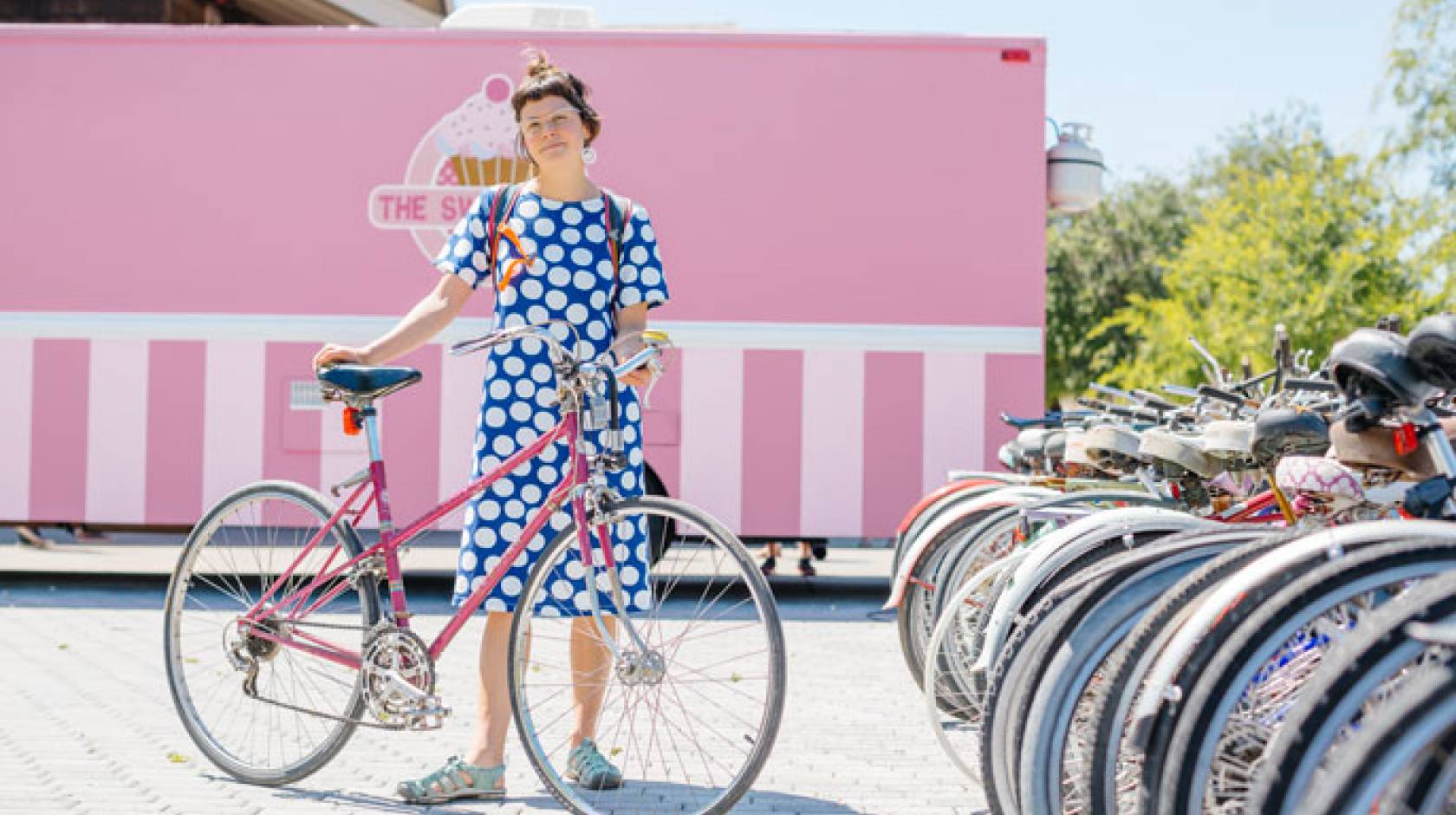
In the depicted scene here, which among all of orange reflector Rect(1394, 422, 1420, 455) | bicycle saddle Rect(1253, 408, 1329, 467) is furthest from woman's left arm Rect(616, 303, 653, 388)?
orange reflector Rect(1394, 422, 1420, 455)

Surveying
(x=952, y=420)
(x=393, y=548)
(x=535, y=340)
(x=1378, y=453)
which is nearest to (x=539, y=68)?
(x=535, y=340)

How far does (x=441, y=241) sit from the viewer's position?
27.0 feet

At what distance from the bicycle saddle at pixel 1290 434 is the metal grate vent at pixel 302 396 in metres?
6.06

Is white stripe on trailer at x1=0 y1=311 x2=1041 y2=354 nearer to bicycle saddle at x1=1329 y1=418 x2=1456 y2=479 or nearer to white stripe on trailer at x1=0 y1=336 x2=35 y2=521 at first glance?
white stripe on trailer at x1=0 y1=336 x2=35 y2=521

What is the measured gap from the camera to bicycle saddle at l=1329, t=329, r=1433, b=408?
216cm

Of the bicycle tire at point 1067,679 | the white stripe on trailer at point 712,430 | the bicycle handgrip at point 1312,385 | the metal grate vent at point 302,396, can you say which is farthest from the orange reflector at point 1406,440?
the metal grate vent at point 302,396

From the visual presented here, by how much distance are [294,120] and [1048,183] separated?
165 inches

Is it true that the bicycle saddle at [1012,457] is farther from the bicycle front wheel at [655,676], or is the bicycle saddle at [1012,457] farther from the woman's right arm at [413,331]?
the woman's right arm at [413,331]

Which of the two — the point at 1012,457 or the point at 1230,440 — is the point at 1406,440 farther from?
the point at 1012,457

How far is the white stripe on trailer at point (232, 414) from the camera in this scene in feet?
27.0

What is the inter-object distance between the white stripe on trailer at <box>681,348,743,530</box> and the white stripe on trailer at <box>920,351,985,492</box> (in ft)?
3.32

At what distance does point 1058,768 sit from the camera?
8.66 ft

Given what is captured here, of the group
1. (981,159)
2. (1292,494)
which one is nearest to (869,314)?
(981,159)

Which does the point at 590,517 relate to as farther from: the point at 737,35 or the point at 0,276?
the point at 0,276
